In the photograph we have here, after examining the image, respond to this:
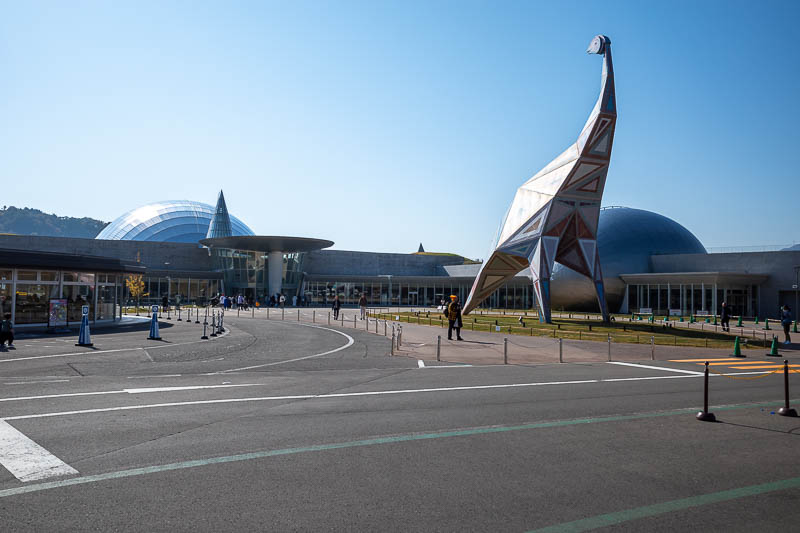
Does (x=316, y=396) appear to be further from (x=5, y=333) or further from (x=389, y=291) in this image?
(x=389, y=291)

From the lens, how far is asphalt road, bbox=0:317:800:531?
5.01 m

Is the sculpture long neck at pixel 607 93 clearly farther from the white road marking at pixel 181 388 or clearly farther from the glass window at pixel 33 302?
the glass window at pixel 33 302

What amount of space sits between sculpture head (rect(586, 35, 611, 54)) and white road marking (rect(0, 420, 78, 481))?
3101 cm

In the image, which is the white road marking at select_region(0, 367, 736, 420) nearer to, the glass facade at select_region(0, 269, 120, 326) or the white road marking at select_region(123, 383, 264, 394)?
the white road marking at select_region(123, 383, 264, 394)

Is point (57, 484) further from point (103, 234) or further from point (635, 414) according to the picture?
point (103, 234)

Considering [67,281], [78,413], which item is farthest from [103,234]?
[78,413]

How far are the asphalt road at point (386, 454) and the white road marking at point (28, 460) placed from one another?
3 centimetres

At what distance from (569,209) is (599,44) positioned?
8.82 meters

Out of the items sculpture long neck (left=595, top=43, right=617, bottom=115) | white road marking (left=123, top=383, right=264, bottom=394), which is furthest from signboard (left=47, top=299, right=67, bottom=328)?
sculpture long neck (left=595, top=43, right=617, bottom=115)

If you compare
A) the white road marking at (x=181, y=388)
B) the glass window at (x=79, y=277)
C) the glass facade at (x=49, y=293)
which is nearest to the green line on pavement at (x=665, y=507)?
the white road marking at (x=181, y=388)

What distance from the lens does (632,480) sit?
20.0 feet

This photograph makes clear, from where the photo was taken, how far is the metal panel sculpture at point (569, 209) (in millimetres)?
30594

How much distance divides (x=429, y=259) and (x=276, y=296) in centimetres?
2590

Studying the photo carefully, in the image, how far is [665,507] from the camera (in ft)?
17.5
